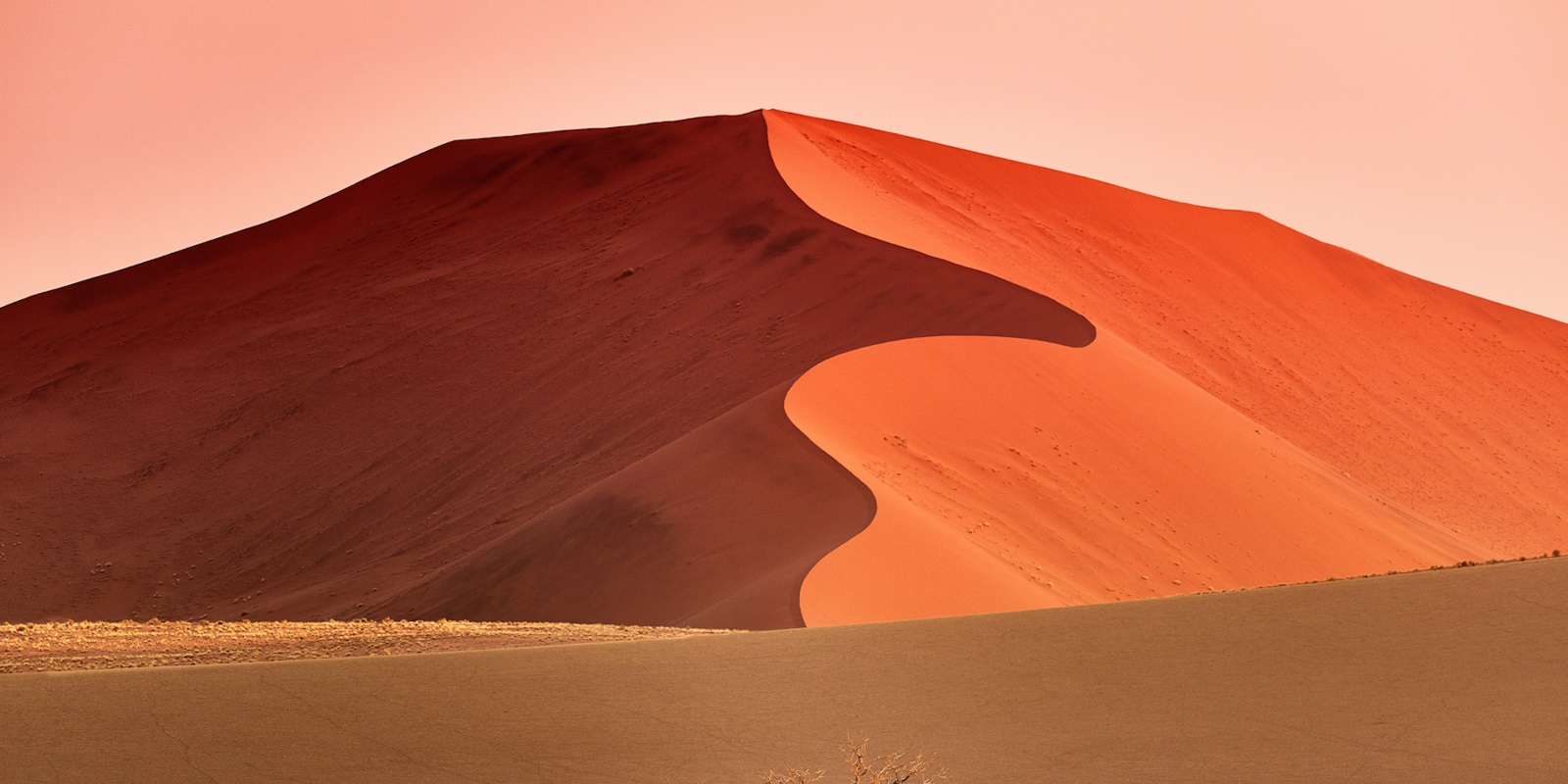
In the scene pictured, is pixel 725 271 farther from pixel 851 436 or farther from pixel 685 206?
pixel 851 436

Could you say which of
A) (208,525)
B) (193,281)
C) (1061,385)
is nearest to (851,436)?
(1061,385)

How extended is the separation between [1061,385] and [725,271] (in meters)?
9.98

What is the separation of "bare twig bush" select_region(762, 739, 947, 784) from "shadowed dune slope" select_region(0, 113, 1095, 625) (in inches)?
293

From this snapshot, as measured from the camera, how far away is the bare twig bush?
5.99 meters

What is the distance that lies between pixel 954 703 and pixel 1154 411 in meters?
18.9

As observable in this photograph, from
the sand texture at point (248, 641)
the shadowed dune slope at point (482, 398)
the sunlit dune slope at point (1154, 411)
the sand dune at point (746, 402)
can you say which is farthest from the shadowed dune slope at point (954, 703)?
the sunlit dune slope at point (1154, 411)

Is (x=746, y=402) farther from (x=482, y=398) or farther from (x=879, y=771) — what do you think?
(x=879, y=771)

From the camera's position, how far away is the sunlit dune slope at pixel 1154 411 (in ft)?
62.2

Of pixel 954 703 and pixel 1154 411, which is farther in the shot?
pixel 1154 411

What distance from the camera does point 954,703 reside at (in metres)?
6.96

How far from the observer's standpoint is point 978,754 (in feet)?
20.8

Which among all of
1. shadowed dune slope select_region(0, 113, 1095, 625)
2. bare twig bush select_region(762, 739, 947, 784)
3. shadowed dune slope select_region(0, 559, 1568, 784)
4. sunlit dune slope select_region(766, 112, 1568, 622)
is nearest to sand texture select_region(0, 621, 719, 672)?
shadowed dune slope select_region(0, 559, 1568, 784)

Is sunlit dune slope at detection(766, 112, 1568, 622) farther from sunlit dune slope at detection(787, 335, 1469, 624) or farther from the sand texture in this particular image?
the sand texture

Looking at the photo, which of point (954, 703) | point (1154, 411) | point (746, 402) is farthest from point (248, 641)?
point (1154, 411)
